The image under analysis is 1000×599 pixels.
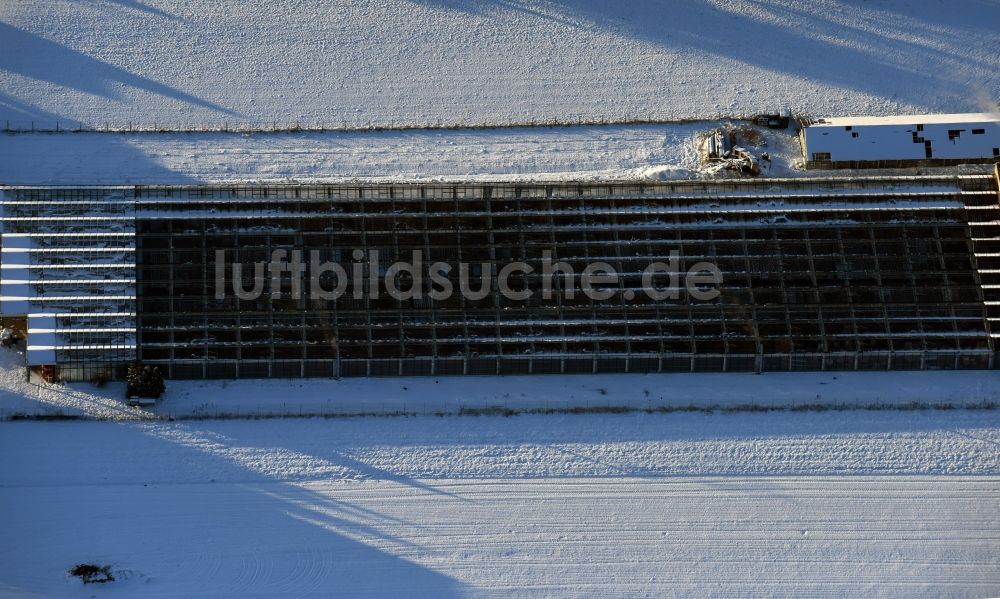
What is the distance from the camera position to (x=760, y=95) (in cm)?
5288

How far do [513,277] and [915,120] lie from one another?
19958mm

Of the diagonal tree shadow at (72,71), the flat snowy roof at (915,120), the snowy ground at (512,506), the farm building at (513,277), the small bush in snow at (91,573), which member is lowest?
the small bush in snow at (91,573)

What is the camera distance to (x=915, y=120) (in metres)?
51.2

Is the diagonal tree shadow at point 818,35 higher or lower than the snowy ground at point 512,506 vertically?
higher

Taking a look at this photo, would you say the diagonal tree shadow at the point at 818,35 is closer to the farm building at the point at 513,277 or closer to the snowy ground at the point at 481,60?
the snowy ground at the point at 481,60

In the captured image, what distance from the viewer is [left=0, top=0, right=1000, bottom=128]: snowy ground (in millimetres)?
52344

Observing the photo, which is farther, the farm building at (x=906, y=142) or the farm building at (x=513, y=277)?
the farm building at (x=906, y=142)

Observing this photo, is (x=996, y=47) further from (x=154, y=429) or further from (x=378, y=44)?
(x=154, y=429)

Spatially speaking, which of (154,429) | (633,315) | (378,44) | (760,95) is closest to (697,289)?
(633,315)

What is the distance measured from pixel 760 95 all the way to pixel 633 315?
512 inches

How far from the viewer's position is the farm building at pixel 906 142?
5084cm

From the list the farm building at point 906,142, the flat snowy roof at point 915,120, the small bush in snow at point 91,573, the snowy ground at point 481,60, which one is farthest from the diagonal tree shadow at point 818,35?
the small bush in snow at point 91,573

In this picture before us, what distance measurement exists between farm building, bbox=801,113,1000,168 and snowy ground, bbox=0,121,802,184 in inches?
58.3

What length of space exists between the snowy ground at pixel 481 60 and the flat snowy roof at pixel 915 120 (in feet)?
3.39
